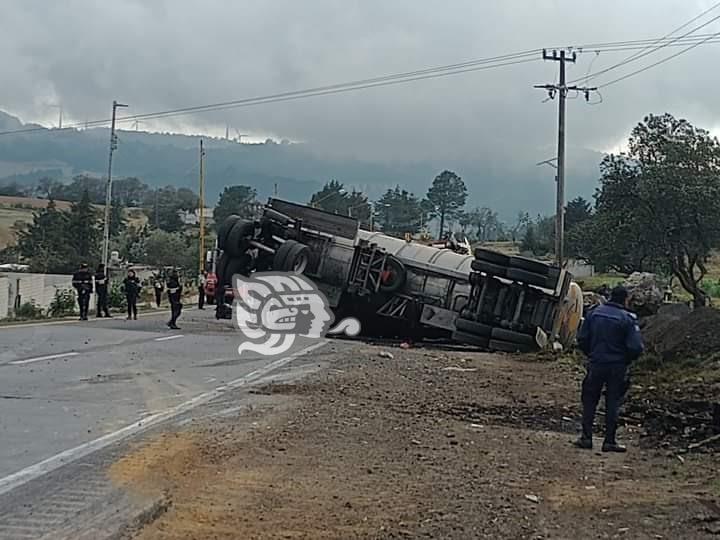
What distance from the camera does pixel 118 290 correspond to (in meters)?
39.7

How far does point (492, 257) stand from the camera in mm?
20953

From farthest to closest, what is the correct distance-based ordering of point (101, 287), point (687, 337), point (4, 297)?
point (4, 297) < point (101, 287) < point (687, 337)

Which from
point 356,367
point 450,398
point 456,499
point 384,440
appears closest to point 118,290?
point 356,367

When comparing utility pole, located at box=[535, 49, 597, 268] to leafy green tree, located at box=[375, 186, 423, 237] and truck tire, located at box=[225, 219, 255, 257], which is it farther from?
leafy green tree, located at box=[375, 186, 423, 237]

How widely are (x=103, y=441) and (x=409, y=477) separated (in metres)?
2.97

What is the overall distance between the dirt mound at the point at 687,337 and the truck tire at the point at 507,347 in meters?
2.50

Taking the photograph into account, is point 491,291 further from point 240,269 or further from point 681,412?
point 681,412

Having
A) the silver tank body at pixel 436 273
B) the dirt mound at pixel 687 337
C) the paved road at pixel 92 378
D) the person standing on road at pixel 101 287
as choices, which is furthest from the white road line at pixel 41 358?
the person standing on road at pixel 101 287

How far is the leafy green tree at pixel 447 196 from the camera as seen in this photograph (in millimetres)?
121438

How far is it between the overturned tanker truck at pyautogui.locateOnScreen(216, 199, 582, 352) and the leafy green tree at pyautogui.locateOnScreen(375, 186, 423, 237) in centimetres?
9064

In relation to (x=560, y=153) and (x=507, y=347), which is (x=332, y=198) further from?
(x=507, y=347)

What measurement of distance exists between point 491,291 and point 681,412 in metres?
9.65

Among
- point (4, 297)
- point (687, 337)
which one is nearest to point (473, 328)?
point (687, 337)

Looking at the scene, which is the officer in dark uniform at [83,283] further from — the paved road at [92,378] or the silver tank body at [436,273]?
the silver tank body at [436,273]
